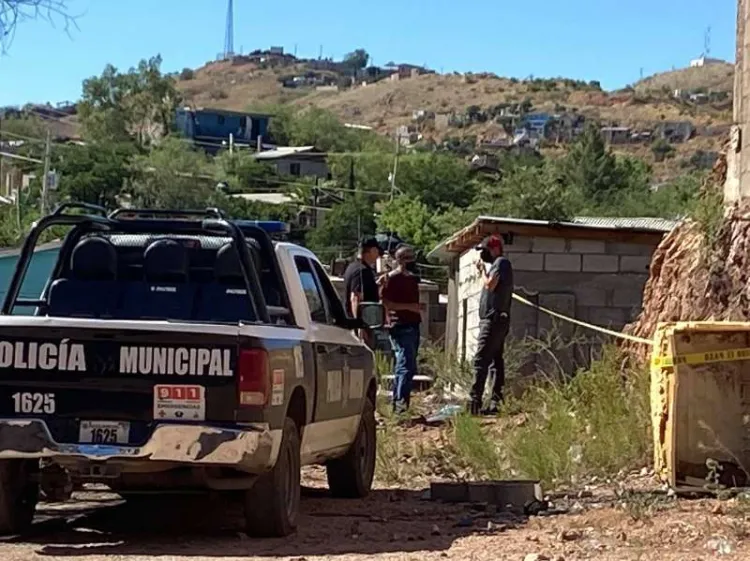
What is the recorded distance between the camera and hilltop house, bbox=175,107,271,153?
128 metres

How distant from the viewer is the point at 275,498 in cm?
789

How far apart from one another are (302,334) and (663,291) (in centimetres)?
545

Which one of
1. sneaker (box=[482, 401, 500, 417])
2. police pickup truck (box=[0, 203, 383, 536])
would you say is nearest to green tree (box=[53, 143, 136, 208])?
sneaker (box=[482, 401, 500, 417])

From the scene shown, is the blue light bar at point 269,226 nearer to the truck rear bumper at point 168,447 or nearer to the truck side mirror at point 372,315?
the truck side mirror at point 372,315

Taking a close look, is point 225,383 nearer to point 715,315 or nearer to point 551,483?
point 551,483

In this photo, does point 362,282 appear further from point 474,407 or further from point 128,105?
point 128,105

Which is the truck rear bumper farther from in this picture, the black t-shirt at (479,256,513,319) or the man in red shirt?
the man in red shirt

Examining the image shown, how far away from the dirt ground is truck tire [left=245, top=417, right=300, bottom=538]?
88 mm

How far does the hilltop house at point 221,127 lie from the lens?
127500mm

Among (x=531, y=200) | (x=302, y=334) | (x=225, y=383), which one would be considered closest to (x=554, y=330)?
(x=302, y=334)

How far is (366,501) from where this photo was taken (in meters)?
10.1

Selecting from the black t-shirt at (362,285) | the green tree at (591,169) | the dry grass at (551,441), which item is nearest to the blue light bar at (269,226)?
the dry grass at (551,441)

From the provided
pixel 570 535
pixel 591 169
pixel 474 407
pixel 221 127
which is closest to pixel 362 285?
pixel 474 407

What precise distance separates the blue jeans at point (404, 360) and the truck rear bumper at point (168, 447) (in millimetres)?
6969
